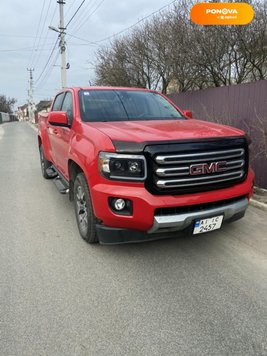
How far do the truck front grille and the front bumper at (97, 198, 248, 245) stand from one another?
0.24 metres

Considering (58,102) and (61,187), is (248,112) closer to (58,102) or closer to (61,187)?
(58,102)

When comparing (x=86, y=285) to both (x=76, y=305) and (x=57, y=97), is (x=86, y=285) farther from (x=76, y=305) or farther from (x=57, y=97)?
(x=57, y=97)

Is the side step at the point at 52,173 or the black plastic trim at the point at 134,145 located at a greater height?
the black plastic trim at the point at 134,145

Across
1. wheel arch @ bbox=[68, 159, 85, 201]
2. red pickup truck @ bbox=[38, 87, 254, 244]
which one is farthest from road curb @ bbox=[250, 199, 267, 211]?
wheel arch @ bbox=[68, 159, 85, 201]

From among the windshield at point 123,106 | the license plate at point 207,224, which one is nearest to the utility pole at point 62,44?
the windshield at point 123,106

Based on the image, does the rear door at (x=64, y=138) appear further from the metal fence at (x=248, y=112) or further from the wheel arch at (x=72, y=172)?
the metal fence at (x=248, y=112)

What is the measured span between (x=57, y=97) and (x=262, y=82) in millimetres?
3865

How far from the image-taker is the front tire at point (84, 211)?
3.44 meters

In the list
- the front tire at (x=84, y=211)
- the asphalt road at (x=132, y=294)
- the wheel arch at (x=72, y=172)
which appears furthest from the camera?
the wheel arch at (x=72, y=172)

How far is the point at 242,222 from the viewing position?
4500mm

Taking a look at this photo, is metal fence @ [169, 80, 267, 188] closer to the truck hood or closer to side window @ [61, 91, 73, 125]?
the truck hood

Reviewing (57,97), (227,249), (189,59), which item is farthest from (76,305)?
(189,59)

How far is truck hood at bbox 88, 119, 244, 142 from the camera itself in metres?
3.08

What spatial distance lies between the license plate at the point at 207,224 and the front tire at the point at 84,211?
109cm
